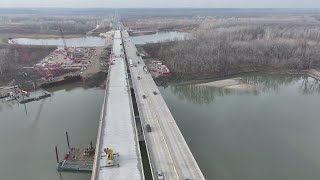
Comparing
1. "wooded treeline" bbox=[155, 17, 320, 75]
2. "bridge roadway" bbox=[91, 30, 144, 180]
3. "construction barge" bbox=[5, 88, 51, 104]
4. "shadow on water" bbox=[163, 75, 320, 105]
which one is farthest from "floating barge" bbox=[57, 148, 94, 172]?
"wooded treeline" bbox=[155, 17, 320, 75]

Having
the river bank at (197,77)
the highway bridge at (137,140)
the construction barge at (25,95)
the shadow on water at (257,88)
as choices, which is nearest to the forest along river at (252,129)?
the shadow on water at (257,88)

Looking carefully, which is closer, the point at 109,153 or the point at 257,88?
the point at 109,153

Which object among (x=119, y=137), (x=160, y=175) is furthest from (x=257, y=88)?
(x=160, y=175)

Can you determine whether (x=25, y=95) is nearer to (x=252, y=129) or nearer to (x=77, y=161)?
(x=77, y=161)

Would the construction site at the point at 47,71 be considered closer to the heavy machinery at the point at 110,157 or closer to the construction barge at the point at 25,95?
the construction barge at the point at 25,95

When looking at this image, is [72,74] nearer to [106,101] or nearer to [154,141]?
[106,101]

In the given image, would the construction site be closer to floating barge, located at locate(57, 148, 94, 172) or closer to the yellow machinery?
floating barge, located at locate(57, 148, 94, 172)
